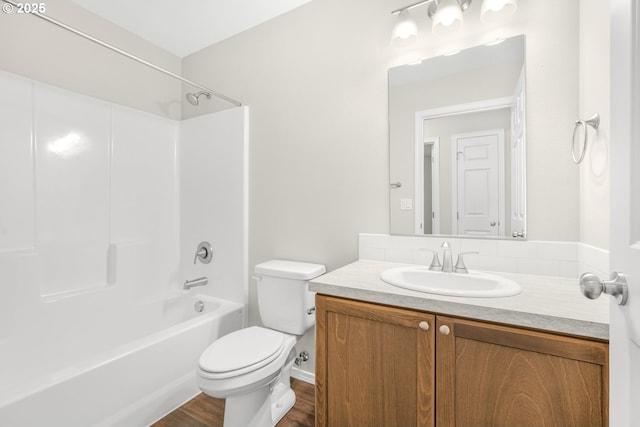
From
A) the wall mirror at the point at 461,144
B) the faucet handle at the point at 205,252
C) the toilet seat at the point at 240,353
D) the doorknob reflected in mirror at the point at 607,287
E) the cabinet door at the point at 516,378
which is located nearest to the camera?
the doorknob reflected in mirror at the point at 607,287

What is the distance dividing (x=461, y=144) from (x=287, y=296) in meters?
1.25

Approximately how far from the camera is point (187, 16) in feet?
6.60

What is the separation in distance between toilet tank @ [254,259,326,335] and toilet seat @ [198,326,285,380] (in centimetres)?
18

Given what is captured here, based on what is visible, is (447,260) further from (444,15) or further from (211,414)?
(211,414)

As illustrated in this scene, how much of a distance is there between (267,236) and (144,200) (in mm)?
1018

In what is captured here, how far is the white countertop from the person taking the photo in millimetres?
816

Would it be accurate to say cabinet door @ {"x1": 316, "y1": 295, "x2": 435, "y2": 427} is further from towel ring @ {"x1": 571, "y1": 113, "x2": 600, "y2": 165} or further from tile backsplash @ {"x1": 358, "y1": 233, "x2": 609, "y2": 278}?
towel ring @ {"x1": 571, "y1": 113, "x2": 600, "y2": 165}

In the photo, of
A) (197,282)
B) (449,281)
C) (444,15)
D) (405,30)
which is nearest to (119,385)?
(197,282)

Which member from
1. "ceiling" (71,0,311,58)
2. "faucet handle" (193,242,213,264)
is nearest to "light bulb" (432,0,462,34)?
"ceiling" (71,0,311,58)

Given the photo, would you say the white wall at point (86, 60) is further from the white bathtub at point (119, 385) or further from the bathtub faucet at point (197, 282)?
the white bathtub at point (119, 385)

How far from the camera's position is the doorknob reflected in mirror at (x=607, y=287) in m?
0.53

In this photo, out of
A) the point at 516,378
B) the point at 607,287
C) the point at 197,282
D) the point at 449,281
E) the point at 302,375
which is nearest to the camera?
the point at 607,287

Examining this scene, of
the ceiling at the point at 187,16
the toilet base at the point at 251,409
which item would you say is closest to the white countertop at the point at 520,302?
the toilet base at the point at 251,409

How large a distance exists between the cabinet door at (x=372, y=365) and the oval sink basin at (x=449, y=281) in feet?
0.42
